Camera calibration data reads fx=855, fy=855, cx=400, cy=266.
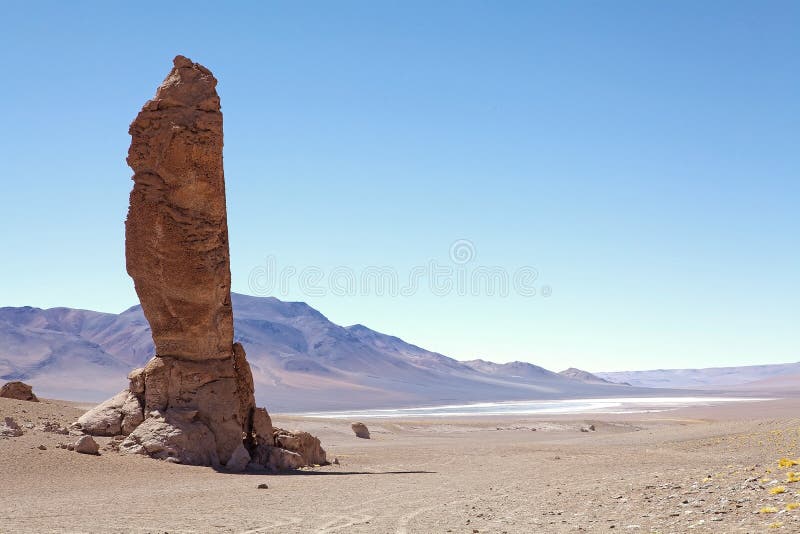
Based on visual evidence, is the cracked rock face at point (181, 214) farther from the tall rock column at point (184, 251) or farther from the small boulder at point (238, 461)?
the small boulder at point (238, 461)

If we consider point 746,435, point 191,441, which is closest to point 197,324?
point 191,441

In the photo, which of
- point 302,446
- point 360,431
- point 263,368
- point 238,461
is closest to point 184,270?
point 238,461

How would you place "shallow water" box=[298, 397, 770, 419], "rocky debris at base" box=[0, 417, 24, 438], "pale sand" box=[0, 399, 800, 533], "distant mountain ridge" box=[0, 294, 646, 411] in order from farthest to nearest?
"distant mountain ridge" box=[0, 294, 646, 411] < "shallow water" box=[298, 397, 770, 419] < "rocky debris at base" box=[0, 417, 24, 438] < "pale sand" box=[0, 399, 800, 533]

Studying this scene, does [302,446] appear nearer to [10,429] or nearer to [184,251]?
[184,251]

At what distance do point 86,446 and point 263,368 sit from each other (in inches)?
5734

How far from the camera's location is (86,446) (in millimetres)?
16875

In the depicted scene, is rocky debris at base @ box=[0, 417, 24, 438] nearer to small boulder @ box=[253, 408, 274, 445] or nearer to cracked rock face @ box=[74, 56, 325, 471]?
cracked rock face @ box=[74, 56, 325, 471]

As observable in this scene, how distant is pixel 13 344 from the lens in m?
149

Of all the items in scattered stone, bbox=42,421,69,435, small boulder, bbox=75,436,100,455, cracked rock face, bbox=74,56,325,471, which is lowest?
small boulder, bbox=75,436,100,455

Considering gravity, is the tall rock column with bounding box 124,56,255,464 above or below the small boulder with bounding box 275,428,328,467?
above

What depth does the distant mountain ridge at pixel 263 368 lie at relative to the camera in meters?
127

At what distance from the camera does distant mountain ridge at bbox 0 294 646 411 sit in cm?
12744

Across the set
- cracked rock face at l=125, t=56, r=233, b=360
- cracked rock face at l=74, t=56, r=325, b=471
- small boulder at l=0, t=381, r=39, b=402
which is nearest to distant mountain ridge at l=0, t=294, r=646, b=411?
small boulder at l=0, t=381, r=39, b=402

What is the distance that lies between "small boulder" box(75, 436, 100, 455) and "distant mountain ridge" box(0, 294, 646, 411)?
8744 cm
